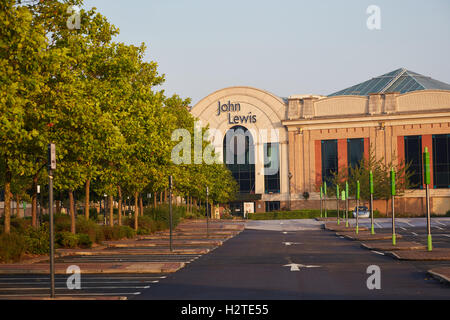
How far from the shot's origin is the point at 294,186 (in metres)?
98.4

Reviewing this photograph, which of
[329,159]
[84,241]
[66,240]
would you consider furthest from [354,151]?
[66,240]

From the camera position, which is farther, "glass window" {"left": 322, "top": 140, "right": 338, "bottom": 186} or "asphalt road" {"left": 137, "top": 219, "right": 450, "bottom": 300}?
"glass window" {"left": 322, "top": 140, "right": 338, "bottom": 186}

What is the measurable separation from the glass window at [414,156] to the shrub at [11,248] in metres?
75.1

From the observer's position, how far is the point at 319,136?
96.8 m

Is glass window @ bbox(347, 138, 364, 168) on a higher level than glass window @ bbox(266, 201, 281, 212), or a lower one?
higher

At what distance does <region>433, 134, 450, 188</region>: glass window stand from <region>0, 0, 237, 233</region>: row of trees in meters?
55.5

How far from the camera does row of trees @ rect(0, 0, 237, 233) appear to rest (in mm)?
19938

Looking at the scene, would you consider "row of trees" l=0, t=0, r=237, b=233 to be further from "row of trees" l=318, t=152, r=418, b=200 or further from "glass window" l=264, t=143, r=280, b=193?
"glass window" l=264, t=143, r=280, b=193

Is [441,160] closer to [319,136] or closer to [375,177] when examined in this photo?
[375,177]

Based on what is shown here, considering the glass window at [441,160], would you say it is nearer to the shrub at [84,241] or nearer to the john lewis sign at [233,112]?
the john lewis sign at [233,112]

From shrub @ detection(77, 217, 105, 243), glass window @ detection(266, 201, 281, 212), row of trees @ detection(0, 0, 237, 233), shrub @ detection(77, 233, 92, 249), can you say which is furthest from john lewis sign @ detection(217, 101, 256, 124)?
shrub @ detection(77, 233, 92, 249)

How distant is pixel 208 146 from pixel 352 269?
52.6 metres

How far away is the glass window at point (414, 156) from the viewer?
92562mm

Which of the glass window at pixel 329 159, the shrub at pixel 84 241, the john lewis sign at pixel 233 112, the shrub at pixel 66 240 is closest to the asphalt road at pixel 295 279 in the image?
the shrub at pixel 66 240
